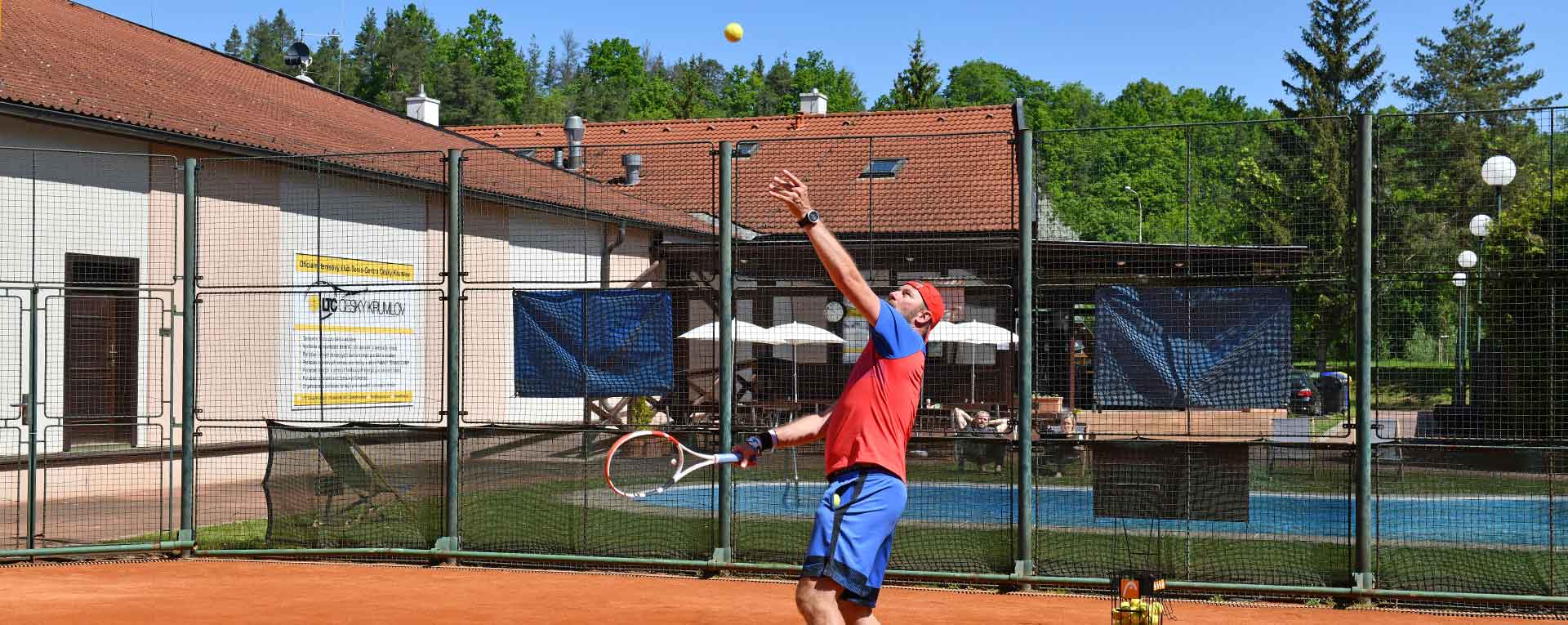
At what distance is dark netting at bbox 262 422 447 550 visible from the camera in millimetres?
10688

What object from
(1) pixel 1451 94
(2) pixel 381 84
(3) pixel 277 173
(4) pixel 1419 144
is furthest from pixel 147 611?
(2) pixel 381 84

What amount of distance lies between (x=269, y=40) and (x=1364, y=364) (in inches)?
4205

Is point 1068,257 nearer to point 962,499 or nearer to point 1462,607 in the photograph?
point 962,499

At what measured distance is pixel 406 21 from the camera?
91.1 meters

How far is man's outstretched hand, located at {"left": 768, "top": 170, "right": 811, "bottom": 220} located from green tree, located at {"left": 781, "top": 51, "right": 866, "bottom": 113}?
78.2m

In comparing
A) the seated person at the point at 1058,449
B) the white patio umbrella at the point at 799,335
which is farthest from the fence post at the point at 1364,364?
the white patio umbrella at the point at 799,335

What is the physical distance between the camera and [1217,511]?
9195 mm

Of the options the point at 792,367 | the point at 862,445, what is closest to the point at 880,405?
the point at 862,445

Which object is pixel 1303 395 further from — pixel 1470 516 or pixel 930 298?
pixel 930 298

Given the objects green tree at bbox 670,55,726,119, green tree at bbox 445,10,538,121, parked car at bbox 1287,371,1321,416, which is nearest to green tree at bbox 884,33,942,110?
green tree at bbox 670,55,726,119

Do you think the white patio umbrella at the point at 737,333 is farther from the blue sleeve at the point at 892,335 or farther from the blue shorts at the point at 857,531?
the blue shorts at the point at 857,531

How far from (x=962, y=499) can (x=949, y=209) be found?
26.4 ft

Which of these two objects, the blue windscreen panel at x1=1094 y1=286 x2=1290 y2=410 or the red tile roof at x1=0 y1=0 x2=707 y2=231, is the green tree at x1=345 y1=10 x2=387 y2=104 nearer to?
the red tile roof at x1=0 y1=0 x2=707 y2=231

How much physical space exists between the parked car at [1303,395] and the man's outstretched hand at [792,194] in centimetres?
508
